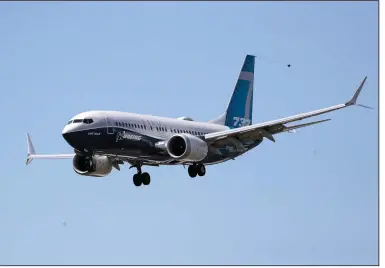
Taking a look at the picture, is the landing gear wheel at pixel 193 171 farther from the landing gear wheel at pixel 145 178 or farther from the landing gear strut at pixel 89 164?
the landing gear strut at pixel 89 164

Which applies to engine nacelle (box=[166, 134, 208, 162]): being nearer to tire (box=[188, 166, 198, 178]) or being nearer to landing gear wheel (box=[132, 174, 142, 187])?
tire (box=[188, 166, 198, 178])

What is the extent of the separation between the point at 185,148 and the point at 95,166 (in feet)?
25.1

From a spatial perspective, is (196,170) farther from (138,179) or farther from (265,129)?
(265,129)

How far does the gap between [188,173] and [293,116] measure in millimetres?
9435

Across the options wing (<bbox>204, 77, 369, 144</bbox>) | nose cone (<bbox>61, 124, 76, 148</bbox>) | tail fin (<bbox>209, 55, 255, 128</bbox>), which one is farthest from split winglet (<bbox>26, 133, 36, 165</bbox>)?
wing (<bbox>204, 77, 369, 144</bbox>)

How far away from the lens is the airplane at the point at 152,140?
249ft

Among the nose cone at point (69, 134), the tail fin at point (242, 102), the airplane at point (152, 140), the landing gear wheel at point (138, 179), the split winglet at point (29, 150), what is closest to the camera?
the nose cone at point (69, 134)

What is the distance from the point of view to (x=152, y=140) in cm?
7950

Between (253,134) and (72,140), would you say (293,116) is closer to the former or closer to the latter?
(253,134)

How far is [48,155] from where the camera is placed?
8925 cm

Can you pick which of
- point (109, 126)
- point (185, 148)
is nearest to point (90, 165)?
point (109, 126)

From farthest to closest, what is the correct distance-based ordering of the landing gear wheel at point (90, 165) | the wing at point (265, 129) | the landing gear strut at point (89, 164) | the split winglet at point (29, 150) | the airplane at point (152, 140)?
the split winglet at point (29, 150), the wing at point (265, 129), the landing gear wheel at point (90, 165), the landing gear strut at point (89, 164), the airplane at point (152, 140)

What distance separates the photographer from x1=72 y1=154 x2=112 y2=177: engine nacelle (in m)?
81.1

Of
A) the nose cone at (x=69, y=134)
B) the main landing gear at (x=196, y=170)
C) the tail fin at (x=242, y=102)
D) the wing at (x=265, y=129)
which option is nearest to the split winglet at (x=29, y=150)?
the nose cone at (x=69, y=134)
